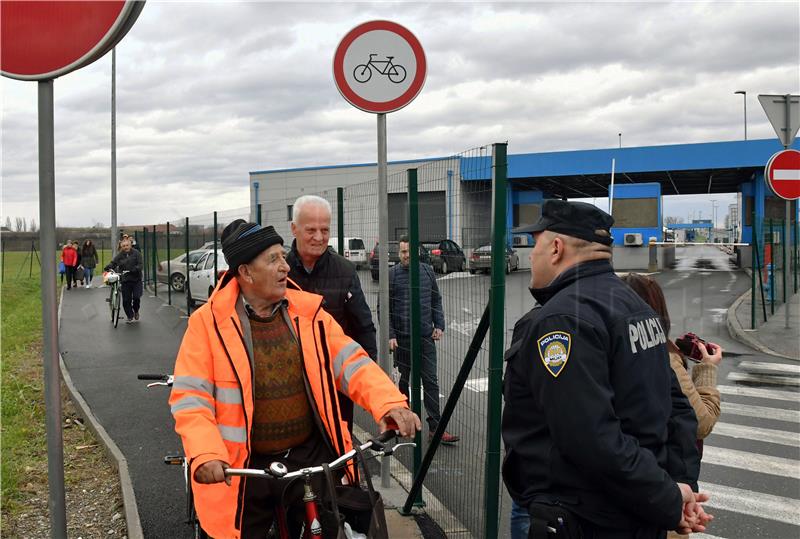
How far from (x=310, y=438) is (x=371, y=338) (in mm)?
2055

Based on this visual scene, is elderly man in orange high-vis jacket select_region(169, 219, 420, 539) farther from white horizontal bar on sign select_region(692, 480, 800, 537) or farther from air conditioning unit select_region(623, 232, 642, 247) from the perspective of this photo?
air conditioning unit select_region(623, 232, 642, 247)

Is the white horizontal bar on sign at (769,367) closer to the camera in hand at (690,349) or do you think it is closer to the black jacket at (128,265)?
the camera in hand at (690,349)

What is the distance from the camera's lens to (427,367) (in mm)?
5660

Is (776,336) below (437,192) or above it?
below

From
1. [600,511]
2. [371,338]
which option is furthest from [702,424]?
[371,338]

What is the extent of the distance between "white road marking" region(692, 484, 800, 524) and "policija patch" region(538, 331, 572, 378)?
3.88 m

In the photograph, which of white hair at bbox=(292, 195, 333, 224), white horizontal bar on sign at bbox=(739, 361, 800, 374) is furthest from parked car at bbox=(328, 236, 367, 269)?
white horizontal bar on sign at bbox=(739, 361, 800, 374)

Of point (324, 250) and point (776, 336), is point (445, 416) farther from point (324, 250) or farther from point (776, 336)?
point (776, 336)

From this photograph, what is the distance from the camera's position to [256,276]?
3164 millimetres

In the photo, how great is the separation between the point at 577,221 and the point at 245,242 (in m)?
1.44

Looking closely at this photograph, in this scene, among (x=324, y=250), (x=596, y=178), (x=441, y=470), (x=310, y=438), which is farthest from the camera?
(x=596, y=178)

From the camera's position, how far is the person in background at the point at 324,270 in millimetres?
4832

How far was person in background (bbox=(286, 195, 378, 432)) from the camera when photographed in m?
4.83

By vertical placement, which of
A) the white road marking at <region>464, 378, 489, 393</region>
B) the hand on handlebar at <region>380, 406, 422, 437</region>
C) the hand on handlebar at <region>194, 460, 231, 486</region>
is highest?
the hand on handlebar at <region>380, 406, 422, 437</region>
